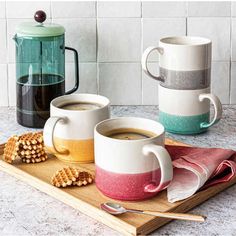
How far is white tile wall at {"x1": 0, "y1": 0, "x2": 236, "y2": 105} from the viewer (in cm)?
172

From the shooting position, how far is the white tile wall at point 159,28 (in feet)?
5.67

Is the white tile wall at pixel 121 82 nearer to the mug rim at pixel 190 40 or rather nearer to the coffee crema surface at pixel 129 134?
the mug rim at pixel 190 40

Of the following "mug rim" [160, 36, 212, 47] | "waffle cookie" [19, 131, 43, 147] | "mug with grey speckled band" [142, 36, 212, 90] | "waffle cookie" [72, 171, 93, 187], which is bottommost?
"waffle cookie" [72, 171, 93, 187]

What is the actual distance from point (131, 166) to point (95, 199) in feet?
0.31

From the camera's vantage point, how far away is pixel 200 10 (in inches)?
67.7

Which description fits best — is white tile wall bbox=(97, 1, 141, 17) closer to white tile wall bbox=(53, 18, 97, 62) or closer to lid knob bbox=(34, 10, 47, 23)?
white tile wall bbox=(53, 18, 97, 62)

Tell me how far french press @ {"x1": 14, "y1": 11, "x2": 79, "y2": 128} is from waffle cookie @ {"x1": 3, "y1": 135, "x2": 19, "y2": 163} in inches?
9.5

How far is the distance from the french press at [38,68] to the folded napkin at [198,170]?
405mm

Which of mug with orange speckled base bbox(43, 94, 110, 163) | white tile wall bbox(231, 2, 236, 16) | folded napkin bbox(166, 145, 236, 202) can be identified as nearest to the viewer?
folded napkin bbox(166, 145, 236, 202)

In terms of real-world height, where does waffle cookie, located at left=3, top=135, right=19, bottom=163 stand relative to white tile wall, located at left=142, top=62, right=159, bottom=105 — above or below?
below

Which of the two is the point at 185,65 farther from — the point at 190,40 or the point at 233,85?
the point at 233,85

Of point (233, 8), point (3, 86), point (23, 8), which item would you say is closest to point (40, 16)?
point (23, 8)

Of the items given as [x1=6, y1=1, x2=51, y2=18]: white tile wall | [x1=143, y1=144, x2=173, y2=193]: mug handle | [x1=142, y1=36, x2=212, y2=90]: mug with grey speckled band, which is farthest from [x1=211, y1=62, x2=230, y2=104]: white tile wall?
[x1=143, y1=144, x2=173, y2=193]: mug handle

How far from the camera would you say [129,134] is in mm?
1208
